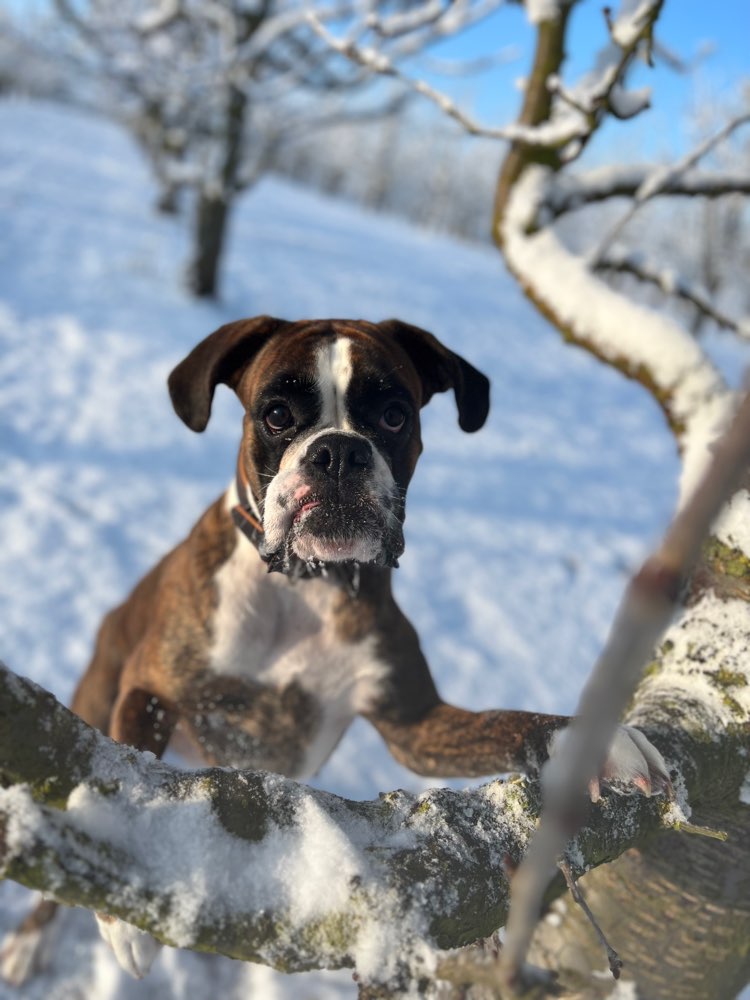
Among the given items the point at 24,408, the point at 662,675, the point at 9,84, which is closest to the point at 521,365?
the point at 24,408

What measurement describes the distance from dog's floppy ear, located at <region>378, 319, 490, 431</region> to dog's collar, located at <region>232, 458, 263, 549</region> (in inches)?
25.5

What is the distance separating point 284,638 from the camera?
7.77ft

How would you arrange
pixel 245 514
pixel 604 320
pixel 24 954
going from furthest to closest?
1. pixel 604 320
2. pixel 24 954
3. pixel 245 514

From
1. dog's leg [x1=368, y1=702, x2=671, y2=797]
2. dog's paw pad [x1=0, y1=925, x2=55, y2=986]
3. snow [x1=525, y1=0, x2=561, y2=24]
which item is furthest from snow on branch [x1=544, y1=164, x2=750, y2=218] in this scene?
dog's paw pad [x1=0, y1=925, x2=55, y2=986]

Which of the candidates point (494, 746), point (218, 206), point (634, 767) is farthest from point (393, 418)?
point (218, 206)

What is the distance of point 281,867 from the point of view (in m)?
1.27

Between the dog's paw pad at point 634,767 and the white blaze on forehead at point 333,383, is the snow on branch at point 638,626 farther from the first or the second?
the white blaze on forehead at point 333,383

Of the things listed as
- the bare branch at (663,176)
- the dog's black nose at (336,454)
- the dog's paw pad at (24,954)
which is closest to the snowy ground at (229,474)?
the dog's paw pad at (24,954)

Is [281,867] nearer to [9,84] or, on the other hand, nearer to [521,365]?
[521,365]

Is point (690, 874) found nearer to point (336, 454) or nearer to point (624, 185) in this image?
point (336, 454)

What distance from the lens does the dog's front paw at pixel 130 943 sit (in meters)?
1.62

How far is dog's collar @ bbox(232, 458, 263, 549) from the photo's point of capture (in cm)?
219

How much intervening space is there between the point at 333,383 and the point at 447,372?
17.3 inches

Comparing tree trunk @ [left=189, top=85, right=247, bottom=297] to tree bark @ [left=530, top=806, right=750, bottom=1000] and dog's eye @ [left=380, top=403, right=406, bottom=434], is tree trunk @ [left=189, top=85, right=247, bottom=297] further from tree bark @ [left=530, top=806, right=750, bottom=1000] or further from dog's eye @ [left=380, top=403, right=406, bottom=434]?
tree bark @ [left=530, top=806, right=750, bottom=1000]
